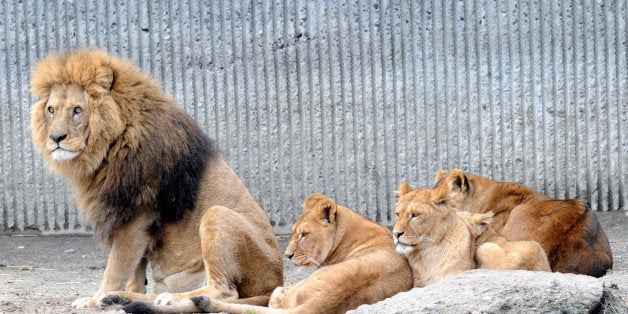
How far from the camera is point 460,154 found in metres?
8.62

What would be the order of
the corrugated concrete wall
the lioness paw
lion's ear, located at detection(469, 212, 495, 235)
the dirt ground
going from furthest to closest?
the corrugated concrete wall, the dirt ground, lion's ear, located at detection(469, 212, 495, 235), the lioness paw

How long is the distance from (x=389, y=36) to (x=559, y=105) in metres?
1.37

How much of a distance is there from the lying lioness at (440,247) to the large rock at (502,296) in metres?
0.32

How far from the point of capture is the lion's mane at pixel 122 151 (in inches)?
231

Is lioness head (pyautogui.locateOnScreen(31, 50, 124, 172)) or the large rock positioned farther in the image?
lioness head (pyautogui.locateOnScreen(31, 50, 124, 172))

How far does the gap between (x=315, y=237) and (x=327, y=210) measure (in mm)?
151

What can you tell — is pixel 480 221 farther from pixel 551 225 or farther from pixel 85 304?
pixel 85 304

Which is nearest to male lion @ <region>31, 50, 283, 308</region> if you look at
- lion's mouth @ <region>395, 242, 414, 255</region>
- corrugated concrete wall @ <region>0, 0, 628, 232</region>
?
lion's mouth @ <region>395, 242, 414, 255</region>

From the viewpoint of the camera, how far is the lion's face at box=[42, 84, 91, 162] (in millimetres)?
5887

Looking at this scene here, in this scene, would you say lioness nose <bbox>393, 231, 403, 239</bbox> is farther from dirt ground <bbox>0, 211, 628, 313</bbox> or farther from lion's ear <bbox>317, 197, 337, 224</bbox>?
dirt ground <bbox>0, 211, 628, 313</bbox>

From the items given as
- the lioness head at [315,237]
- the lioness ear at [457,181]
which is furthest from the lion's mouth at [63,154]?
the lioness ear at [457,181]

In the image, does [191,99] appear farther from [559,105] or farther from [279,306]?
[279,306]

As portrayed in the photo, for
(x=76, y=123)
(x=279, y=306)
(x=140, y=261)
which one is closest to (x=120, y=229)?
(x=140, y=261)

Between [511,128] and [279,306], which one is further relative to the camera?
[511,128]
